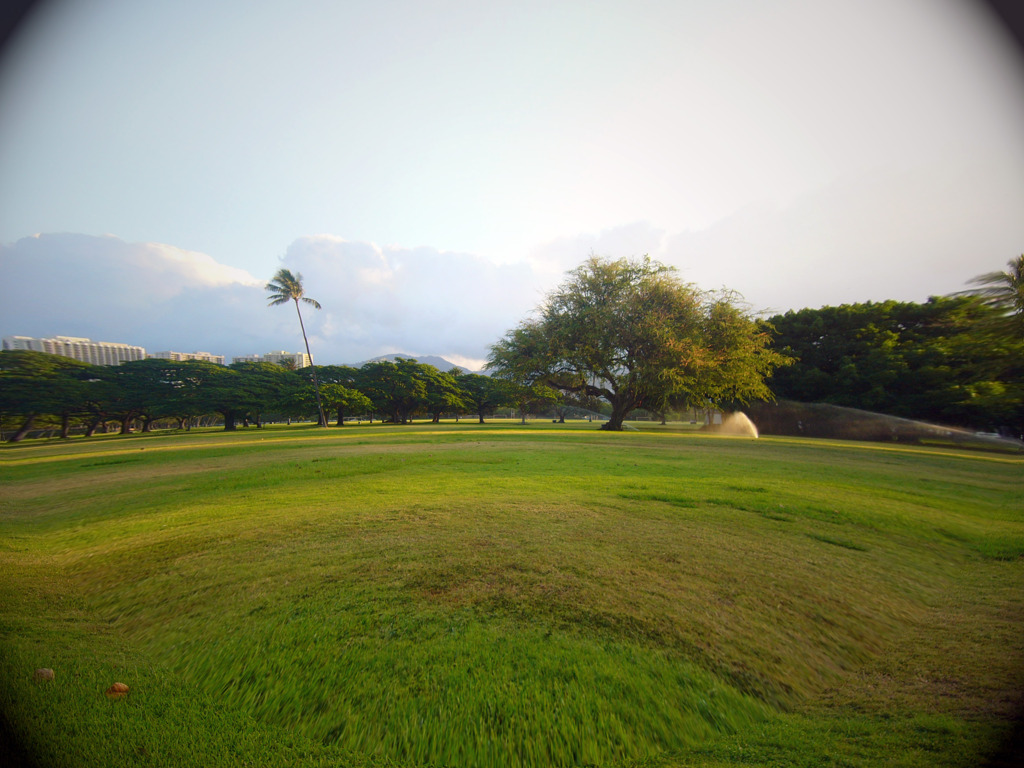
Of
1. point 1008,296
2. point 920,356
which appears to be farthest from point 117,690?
point 920,356

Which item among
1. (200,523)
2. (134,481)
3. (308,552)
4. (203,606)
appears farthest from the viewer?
(134,481)

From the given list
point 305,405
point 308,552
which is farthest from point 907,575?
point 305,405

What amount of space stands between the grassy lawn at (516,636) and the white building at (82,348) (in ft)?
102

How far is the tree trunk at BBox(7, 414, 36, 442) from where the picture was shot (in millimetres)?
31875

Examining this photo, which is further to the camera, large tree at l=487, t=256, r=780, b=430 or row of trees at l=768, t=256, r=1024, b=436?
large tree at l=487, t=256, r=780, b=430

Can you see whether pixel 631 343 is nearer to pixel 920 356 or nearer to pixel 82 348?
pixel 920 356

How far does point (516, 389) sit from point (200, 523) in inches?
985

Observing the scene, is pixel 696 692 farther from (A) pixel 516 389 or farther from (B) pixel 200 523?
(A) pixel 516 389

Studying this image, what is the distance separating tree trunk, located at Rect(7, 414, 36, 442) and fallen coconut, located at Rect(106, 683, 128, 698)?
162ft

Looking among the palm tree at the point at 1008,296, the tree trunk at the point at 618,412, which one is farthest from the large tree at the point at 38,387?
the palm tree at the point at 1008,296

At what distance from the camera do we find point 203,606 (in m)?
2.73

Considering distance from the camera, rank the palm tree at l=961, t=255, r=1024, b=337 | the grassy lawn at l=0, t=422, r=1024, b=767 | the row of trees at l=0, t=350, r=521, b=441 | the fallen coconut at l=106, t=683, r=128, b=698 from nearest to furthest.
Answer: the grassy lawn at l=0, t=422, r=1024, b=767, the fallen coconut at l=106, t=683, r=128, b=698, the palm tree at l=961, t=255, r=1024, b=337, the row of trees at l=0, t=350, r=521, b=441

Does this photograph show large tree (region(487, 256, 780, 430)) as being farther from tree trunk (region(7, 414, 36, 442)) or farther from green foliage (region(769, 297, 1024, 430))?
tree trunk (region(7, 414, 36, 442))

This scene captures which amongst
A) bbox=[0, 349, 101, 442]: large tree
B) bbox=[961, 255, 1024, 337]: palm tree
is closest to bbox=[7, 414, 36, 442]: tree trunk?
bbox=[0, 349, 101, 442]: large tree
